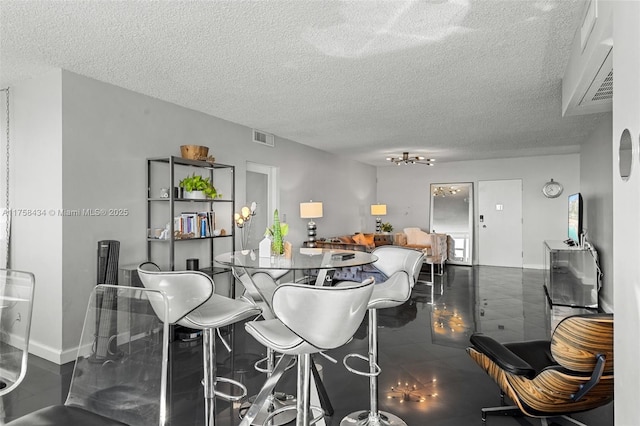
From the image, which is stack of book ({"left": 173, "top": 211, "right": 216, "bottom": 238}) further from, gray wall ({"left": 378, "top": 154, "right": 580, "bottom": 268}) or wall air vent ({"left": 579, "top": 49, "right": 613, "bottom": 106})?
gray wall ({"left": 378, "top": 154, "right": 580, "bottom": 268})

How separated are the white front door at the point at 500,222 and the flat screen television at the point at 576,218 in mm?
2770

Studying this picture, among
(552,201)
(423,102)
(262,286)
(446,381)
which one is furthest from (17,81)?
(552,201)

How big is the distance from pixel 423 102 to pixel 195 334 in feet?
11.9

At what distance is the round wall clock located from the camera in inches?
339

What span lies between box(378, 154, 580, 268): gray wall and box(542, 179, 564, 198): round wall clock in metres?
0.09

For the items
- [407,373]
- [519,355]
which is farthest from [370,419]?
[519,355]

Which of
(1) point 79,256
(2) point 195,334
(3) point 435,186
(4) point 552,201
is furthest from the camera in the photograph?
(3) point 435,186

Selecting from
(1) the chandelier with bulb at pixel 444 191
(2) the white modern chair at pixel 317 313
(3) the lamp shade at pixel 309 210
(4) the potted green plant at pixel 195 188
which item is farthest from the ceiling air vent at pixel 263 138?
(1) the chandelier with bulb at pixel 444 191

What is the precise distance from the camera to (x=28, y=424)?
1.44 meters

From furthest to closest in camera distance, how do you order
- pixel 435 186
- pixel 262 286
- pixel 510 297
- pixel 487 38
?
pixel 435 186
pixel 510 297
pixel 487 38
pixel 262 286

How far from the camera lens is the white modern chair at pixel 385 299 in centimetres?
238

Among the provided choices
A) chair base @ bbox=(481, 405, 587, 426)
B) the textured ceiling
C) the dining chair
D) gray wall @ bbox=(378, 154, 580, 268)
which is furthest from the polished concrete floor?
gray wall @ bbox=(378, 154, 580, 268)

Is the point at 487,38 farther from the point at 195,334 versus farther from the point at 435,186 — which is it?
the point at 435,186

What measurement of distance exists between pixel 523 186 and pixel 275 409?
27.6 ft
